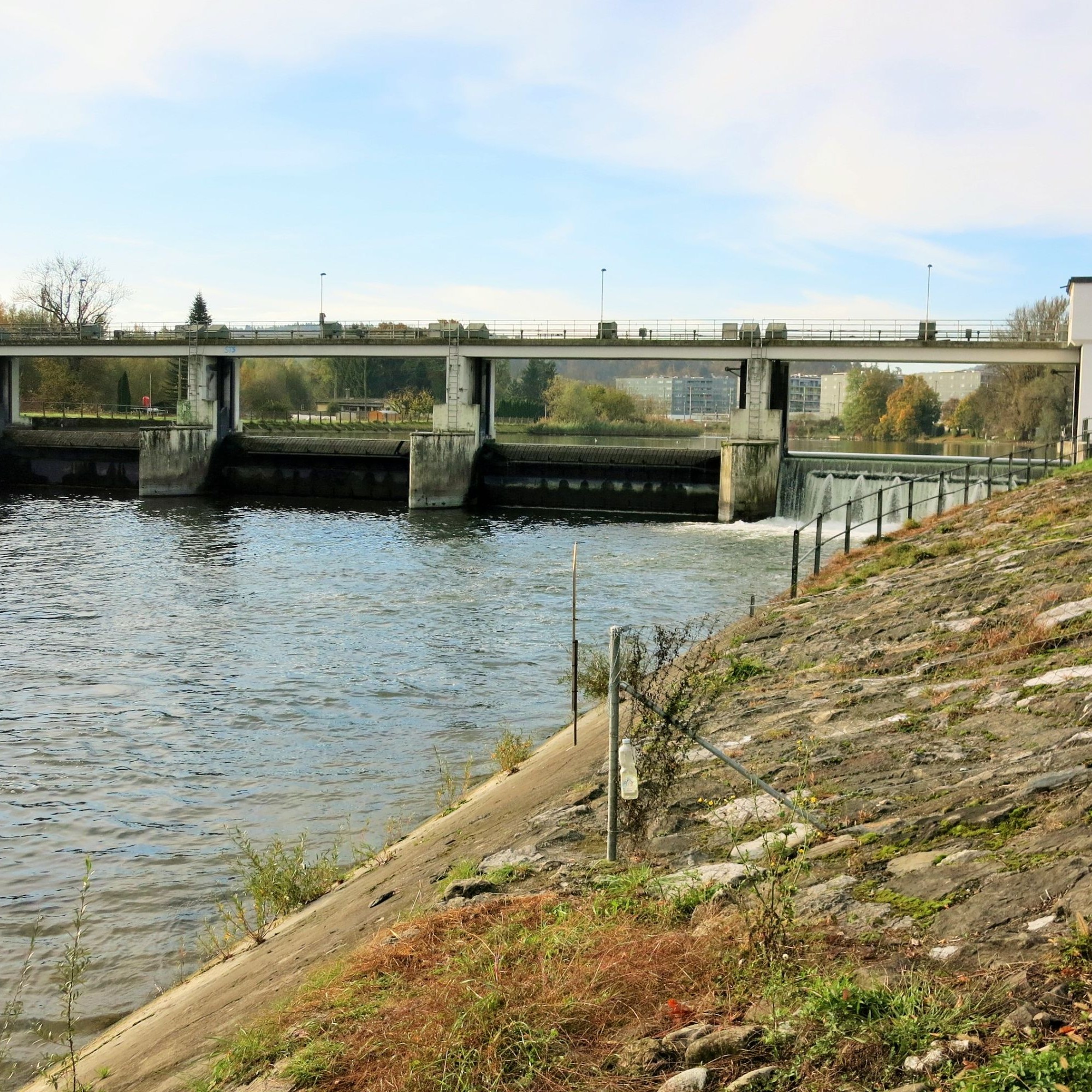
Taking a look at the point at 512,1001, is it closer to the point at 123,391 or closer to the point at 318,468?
the point at 318,468

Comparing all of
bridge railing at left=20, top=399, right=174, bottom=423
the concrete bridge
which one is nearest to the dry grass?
the concrete bridge

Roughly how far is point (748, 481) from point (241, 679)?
1115 inches

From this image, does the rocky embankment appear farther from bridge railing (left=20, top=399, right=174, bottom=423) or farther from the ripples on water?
bridge railing (left=20, top=399, right=174, bottom=423)

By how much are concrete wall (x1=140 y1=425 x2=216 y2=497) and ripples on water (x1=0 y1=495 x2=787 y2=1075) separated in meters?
10.5

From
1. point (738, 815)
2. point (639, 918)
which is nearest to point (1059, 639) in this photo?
point (738, 815)

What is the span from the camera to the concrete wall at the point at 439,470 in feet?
160

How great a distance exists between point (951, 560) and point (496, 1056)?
15.4 m

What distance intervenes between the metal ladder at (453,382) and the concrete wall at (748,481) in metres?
12.5

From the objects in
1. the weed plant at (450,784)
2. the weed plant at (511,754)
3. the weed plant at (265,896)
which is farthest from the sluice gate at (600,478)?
the weed plant at (265,896)

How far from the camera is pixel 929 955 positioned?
203 inches

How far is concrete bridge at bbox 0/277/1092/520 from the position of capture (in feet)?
147

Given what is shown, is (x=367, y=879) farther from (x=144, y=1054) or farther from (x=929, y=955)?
(x=929, y=955)

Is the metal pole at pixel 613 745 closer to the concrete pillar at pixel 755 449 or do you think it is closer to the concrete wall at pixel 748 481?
the concrete wall at pixel 748 481

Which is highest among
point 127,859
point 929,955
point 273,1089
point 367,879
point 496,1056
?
point 929,955
